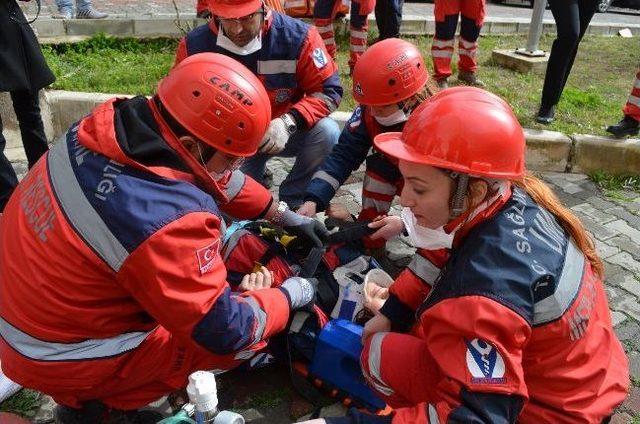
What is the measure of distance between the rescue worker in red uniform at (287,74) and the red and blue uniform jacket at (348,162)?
338 mm

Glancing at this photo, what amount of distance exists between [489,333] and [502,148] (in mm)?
562

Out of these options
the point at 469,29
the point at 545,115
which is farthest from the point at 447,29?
the point at 545,115

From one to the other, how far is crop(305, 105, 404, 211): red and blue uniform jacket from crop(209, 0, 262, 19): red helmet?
0.87 metres

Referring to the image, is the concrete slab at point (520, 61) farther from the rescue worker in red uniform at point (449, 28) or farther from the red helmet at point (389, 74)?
the red helmet at point (389, 74)

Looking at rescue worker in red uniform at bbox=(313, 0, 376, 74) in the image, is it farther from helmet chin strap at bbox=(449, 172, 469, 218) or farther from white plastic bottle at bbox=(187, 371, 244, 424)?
white plastic bottle at bbox=(187, 371, 244, 424)

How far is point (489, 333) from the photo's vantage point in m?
1.57

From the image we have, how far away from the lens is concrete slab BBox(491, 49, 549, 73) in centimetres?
689

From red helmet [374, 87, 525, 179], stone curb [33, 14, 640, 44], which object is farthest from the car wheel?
red helmet [374, 87, 525, 179]

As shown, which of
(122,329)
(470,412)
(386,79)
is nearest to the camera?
(470,412)

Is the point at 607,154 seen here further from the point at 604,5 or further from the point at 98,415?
the point at 604,5

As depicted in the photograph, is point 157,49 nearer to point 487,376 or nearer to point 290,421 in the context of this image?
point 290,421

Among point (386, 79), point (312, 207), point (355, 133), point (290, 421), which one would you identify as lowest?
point (290, 421)

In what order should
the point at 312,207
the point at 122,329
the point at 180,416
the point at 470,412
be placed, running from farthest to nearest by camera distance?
1. the point at 312,207
2. the point at 122,329
3. the point at 180,416
4. the point at 470,412

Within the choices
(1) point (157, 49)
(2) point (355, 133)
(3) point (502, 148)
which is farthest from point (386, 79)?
(1) point (157, 49)
